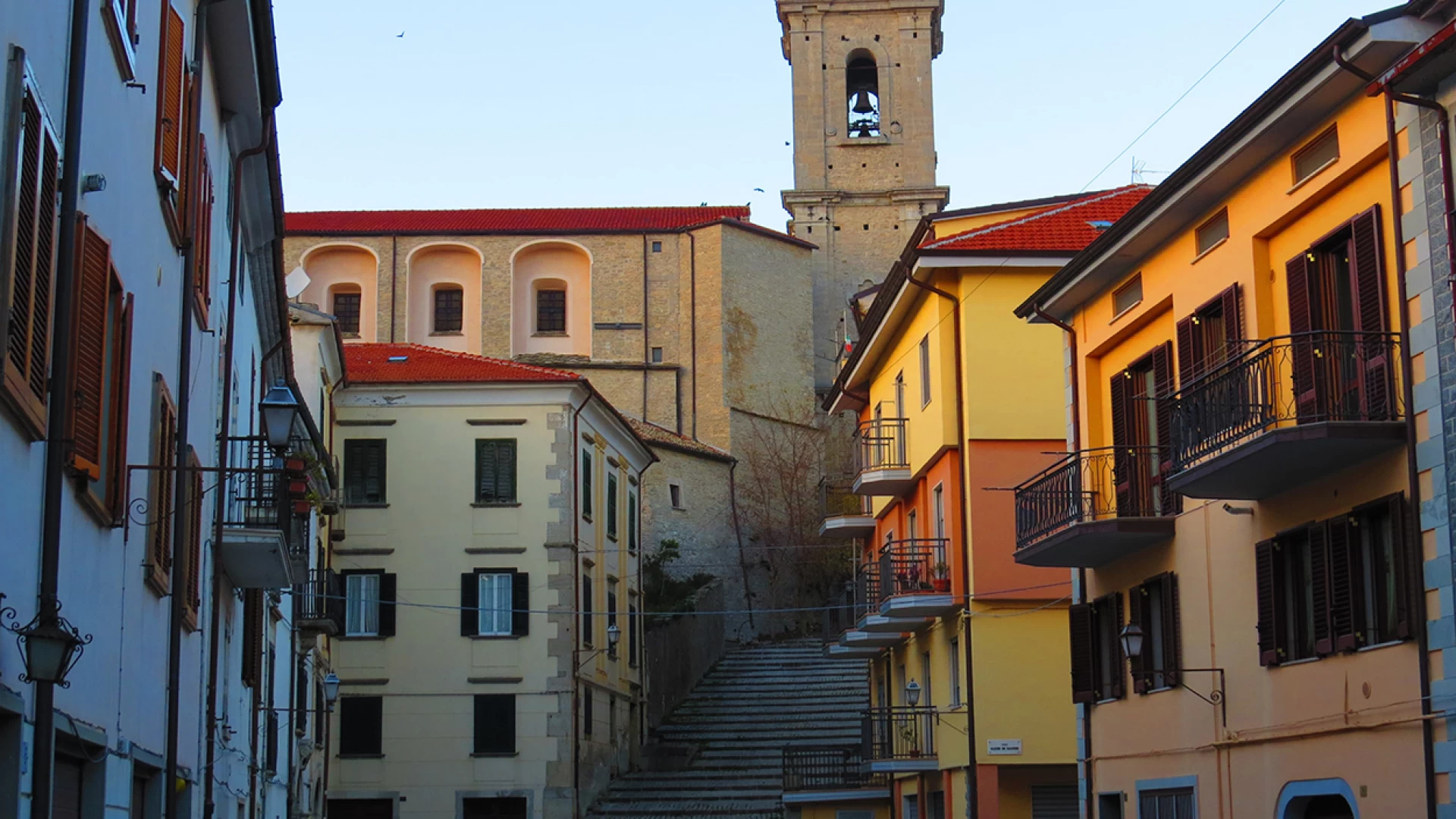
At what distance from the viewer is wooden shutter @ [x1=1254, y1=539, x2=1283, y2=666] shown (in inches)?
587

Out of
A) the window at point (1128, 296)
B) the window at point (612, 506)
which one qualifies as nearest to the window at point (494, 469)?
the window at point (612, 506)

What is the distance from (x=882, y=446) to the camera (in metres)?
30.5

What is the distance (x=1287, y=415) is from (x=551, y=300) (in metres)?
50.7

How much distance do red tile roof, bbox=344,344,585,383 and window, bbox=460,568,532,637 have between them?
4240 mm

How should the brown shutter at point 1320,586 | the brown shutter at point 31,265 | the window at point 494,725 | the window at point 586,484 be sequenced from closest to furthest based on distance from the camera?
the brown shutter at point 31,265, the brown shutter at point 1320,586, the window at point 494,725, the window at point 586,484

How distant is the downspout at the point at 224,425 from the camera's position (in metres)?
16.0

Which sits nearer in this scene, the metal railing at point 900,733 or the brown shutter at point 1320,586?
the brown shutter at point 1320,586

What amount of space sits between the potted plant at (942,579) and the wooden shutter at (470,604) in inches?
551

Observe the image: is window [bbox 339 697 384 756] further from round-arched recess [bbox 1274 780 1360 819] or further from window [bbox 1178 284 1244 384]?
round-arched recess [bbox 1274 780 1360 819]

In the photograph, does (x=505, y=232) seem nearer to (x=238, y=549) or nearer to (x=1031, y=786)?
(x=1031, y=786)

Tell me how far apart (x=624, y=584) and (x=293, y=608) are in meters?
16.2

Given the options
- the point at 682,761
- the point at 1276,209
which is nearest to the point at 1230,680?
the point at 1276,209

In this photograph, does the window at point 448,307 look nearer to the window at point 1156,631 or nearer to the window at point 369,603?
the window at point 369,603

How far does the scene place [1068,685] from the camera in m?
25.2
